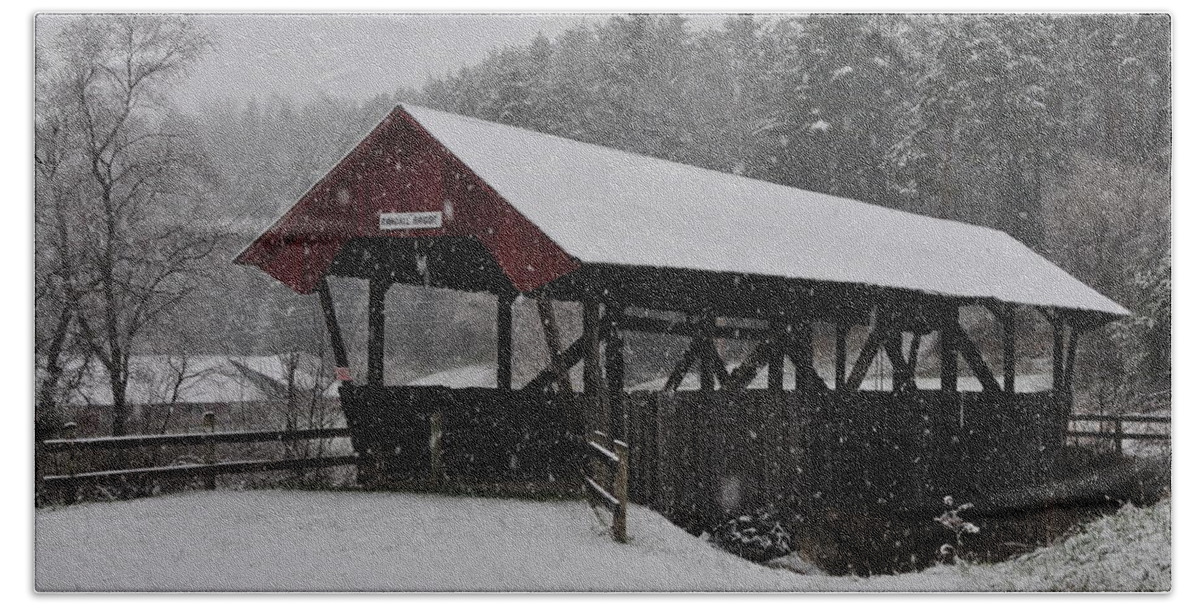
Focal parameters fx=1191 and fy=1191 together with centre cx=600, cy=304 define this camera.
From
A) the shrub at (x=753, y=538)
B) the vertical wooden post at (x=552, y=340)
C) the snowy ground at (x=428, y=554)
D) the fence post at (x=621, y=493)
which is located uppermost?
the vertical wooden post at (x=552, y=340)

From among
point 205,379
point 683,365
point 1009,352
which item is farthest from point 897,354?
point 205,379

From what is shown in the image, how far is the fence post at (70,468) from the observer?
9.20m

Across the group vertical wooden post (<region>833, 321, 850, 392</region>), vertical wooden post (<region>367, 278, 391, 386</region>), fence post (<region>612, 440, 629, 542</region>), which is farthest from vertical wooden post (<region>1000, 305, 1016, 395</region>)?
vertical wooden post (<region>367, 278, 391, 386</region>)

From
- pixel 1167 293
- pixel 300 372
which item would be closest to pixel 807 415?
pixel 1167 293

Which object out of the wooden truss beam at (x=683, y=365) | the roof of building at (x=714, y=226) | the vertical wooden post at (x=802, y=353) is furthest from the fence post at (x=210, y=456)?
the vertical wooden post at (x=802, y=353)

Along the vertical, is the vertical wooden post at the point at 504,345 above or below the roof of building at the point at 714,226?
below

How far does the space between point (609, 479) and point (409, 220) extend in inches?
109

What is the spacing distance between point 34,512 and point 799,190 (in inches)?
323

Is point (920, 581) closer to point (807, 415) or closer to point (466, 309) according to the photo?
point (807, 415)

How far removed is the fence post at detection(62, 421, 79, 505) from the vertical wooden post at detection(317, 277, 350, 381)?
8.19 feet

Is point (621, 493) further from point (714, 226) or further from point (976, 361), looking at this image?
point (976, 361)

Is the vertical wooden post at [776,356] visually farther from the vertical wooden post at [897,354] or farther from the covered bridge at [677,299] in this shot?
the vertical wooden post at [897,354]

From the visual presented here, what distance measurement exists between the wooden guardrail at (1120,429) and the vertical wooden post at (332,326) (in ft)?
23.6

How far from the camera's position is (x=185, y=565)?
29.0ft
